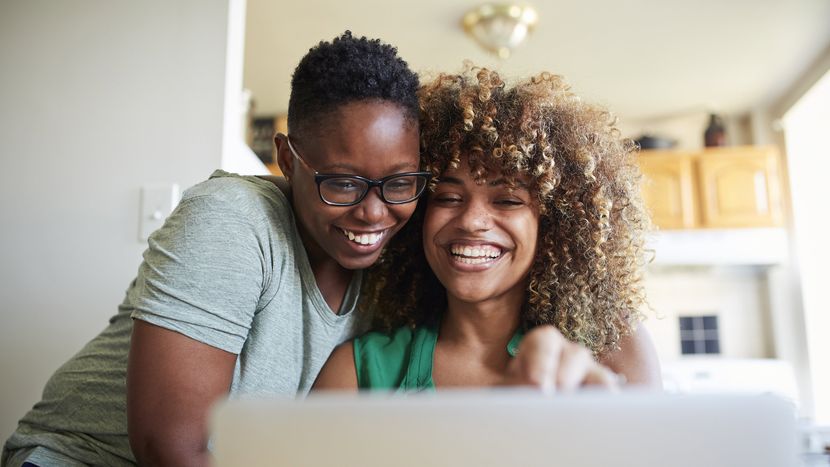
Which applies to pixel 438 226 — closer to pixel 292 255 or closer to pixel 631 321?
pixel 292 255

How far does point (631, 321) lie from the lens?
130 centimetres

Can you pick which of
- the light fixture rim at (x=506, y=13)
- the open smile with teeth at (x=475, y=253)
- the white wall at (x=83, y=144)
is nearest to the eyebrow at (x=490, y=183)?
the open smile with teeth at (x=475, y=253)

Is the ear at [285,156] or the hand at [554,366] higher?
the ear at [285,156]

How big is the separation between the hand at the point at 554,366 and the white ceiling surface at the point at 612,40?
2463 millimetres

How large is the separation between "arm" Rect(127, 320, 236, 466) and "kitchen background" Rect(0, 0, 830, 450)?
0.79 meters

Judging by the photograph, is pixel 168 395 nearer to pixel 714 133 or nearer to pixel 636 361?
pixel 636 361

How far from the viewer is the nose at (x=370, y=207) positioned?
3.29 feet

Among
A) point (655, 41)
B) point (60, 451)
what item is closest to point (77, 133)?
point (60, 451)

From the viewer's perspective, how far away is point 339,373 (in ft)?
4.01

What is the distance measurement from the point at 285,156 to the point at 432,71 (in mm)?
415

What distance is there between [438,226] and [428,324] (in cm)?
27

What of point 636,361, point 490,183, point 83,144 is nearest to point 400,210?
point 490,183

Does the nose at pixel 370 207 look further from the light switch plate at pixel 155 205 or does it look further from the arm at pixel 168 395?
the light switch plate at pixel 155 205

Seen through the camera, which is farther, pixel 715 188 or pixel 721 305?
pixel 721 305
